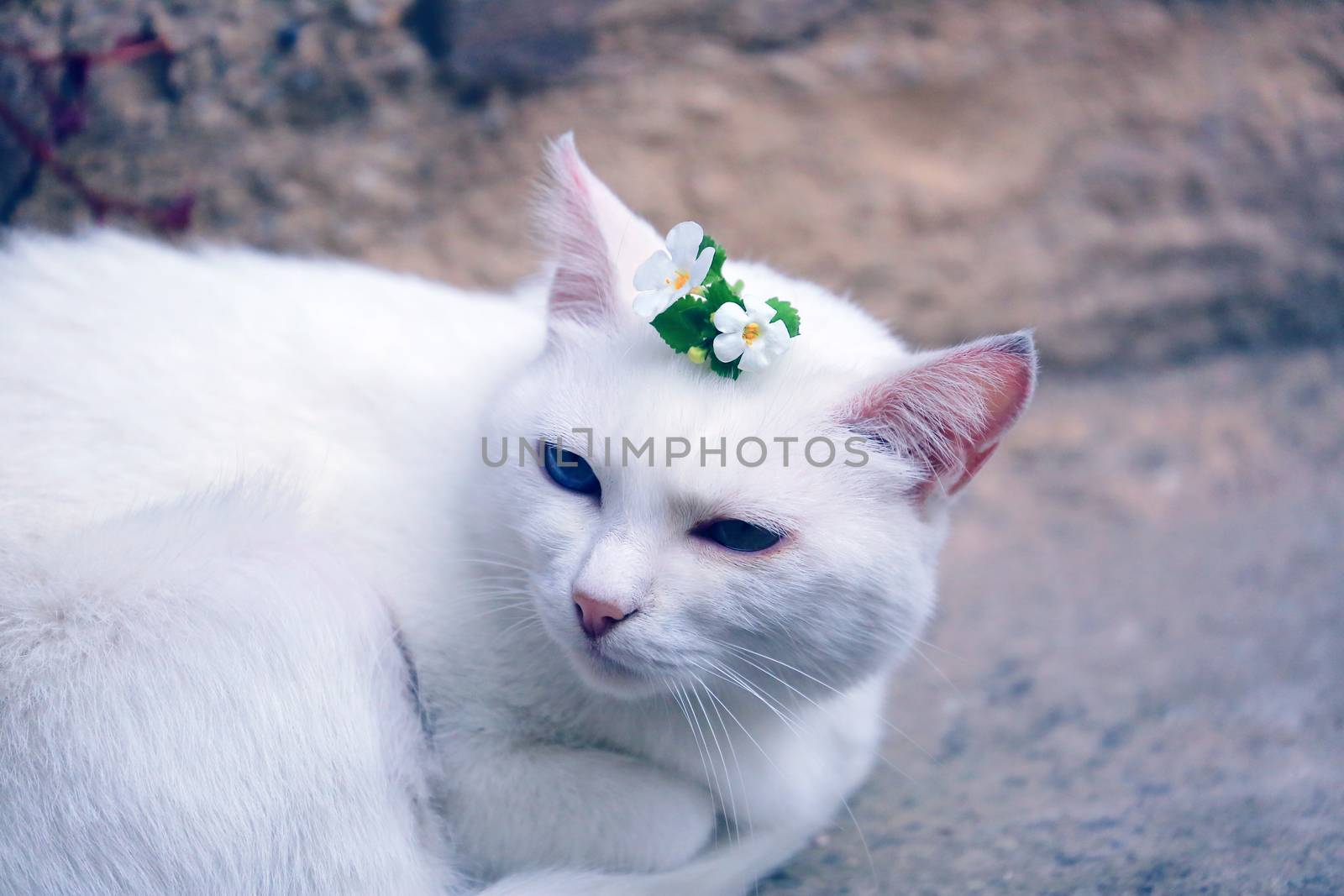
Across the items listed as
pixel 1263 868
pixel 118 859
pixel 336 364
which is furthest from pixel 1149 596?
pixel 118 859

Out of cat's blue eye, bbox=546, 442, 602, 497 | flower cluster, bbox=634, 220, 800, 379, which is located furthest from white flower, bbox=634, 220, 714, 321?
cat's blue eye, bbox=546, 442, 602, 497

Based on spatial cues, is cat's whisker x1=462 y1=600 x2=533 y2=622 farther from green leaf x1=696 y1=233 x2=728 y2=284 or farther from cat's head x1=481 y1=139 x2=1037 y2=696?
green leaf x1=696 y1=233 x2=728 y2=284

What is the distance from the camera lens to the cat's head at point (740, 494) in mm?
1303

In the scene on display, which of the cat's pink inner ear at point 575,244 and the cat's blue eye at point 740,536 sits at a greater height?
the cat's pink inner ear at point 575,244

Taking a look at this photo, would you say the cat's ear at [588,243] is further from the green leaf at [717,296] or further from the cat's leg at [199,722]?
the cat's leg at [199,722]

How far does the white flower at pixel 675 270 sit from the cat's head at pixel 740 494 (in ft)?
0.33

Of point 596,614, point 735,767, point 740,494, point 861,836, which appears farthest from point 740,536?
point 861,836

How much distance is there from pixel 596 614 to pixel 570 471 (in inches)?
9.7

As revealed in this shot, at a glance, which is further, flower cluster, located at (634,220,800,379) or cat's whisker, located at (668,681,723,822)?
cat's whisker, located at (668,681,723,822)

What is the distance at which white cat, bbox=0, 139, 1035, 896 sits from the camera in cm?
129

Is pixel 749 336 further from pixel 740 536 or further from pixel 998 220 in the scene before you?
pixel 998 220

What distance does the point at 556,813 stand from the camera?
146cm

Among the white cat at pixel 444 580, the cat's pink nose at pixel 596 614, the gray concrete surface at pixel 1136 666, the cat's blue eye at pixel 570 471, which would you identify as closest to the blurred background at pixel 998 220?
the gray concrete surface at pixel 1136 666

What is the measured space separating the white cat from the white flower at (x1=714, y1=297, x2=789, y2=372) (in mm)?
49
